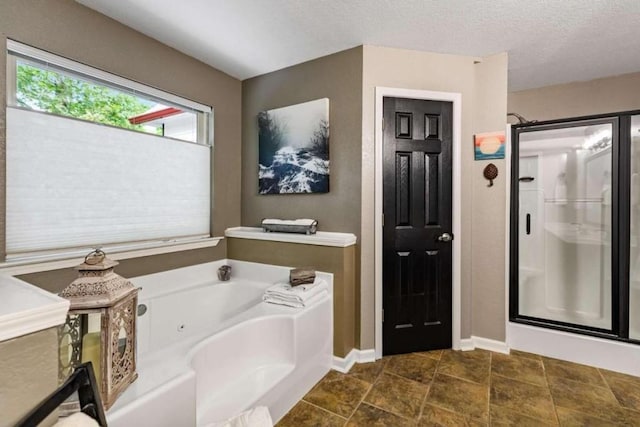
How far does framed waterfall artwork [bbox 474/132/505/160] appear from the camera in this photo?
88.9 inches

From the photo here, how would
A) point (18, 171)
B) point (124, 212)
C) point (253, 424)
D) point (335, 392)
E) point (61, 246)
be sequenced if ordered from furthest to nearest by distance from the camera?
point (124, 212) < point (335, 392) < point (61, 246) < point (18, 171) < point (253, 424)

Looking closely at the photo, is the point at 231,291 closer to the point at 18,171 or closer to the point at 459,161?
the point at 18,171

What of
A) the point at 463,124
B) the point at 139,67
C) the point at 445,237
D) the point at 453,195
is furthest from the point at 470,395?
the point at 139,67

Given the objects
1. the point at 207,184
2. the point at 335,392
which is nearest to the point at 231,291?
the point at 207,184

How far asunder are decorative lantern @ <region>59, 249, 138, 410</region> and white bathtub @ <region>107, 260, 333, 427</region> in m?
0.09

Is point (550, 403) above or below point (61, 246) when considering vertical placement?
below

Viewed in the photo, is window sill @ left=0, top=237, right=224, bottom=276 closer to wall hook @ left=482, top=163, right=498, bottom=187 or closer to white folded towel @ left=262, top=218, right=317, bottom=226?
white folded towel @ left=262, top=218, right=317, bottom=226

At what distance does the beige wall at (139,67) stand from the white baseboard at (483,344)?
2271 mm

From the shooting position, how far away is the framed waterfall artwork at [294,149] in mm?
2338

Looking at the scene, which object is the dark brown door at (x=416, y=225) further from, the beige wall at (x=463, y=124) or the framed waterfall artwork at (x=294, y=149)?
the framed waterfall artwork at (x=294, y=149)

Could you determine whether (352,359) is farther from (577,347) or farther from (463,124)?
(463,124)

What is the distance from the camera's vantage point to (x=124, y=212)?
1.98 meters

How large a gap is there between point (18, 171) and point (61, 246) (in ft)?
1.52

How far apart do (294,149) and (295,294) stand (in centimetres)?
124
